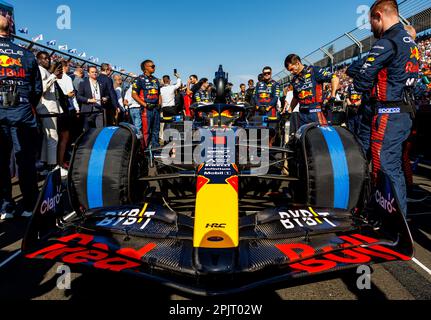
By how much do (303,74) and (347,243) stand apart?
4.31 metres

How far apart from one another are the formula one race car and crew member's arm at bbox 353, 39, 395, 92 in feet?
1.69

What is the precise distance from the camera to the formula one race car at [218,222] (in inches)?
72.7

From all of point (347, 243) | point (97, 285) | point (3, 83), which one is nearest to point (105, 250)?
point (97, 285)

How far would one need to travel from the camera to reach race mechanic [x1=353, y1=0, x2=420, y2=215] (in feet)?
9.20

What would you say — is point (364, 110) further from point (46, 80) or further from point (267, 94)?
point (267, 94)

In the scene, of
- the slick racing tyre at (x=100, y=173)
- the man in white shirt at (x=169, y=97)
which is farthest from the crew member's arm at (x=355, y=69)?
the man in white shirt at (x=169, y=97)

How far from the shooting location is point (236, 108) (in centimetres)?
435

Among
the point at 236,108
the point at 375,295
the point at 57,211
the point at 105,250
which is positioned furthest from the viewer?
the point at 236,108

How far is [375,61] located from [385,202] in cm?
132

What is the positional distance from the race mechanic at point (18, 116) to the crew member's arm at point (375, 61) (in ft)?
11.9

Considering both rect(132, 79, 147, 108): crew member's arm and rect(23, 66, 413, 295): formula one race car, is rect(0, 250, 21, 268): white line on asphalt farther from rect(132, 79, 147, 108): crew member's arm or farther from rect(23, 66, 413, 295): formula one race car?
rect(132, 79, 147, 108): crew member's arm

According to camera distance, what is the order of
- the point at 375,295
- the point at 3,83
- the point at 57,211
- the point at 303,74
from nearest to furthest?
the point at 375,295, the point at 57,211, the point at 3,83, the point at 303,74

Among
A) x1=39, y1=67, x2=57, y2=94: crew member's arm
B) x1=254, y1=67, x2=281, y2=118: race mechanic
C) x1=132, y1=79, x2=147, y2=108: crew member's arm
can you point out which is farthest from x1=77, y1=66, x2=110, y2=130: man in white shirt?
x1=254, y1=67, x2=281, y2=118: race mechanic
